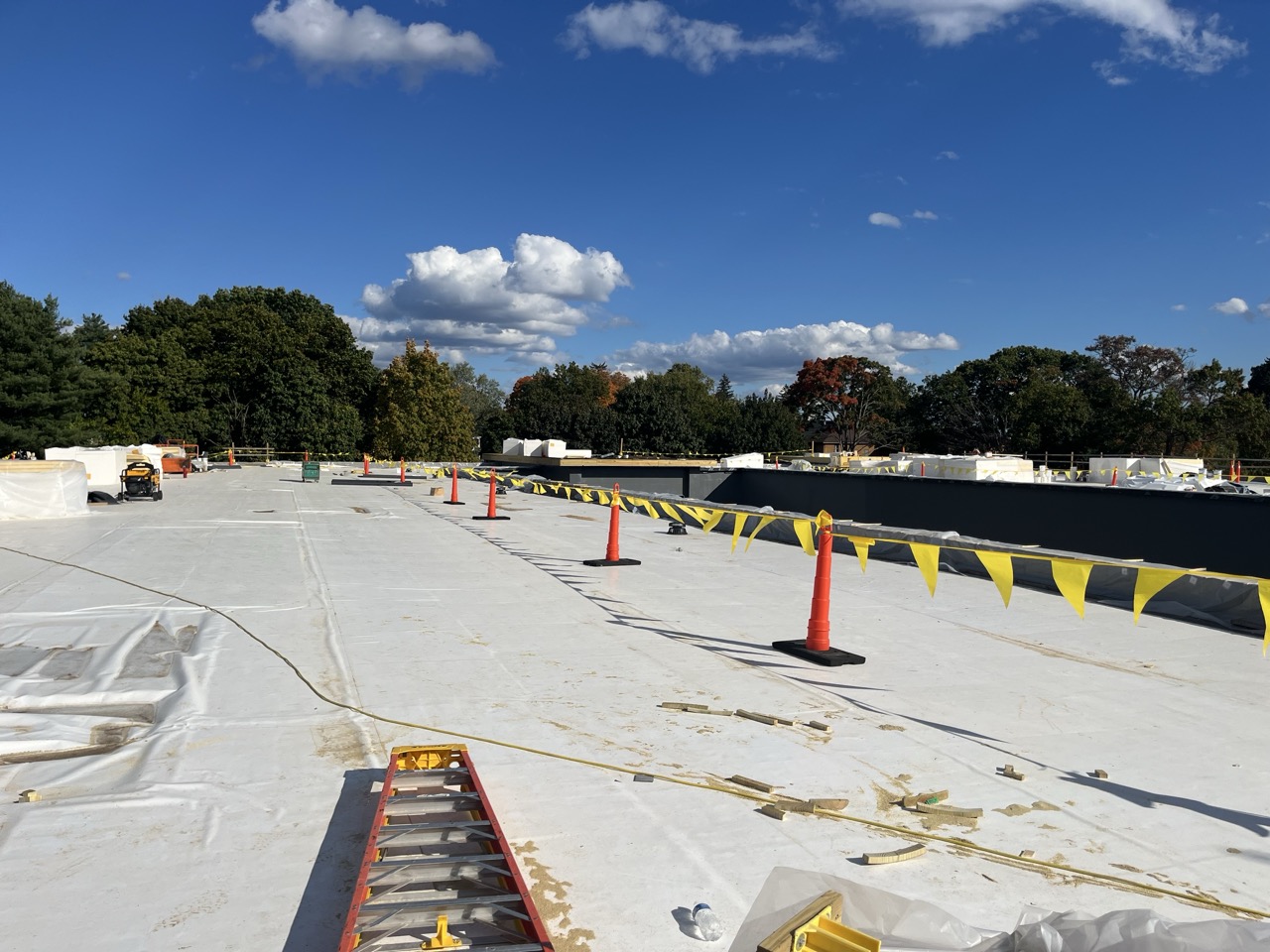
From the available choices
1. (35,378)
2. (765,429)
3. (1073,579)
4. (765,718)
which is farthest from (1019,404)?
(765,718)

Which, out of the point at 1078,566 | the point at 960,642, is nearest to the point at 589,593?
the point at 960,642

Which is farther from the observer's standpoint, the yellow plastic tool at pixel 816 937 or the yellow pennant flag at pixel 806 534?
the yellow pennant flag at pixel 806 534

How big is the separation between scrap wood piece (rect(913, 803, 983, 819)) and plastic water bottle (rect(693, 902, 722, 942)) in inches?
68.2

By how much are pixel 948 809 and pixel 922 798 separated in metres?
0.17

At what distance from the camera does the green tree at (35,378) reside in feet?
146

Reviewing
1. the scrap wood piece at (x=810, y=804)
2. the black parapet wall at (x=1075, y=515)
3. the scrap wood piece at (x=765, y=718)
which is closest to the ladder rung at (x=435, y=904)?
the scrap wood piece at (x=810, y=804)

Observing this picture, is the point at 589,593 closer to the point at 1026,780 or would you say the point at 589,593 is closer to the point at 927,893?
the point at 1026,780

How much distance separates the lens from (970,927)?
3.48 m

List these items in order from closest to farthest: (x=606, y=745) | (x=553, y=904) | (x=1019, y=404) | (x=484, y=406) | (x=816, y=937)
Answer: (x=816, y=937)
(x=553, y=904)
(x=606, y=745)
(x=1019, y=404)
(x=484, y=406)

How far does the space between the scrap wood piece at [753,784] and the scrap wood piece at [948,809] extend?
781mm

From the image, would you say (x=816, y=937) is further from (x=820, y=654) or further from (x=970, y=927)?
(x=820, y=654)

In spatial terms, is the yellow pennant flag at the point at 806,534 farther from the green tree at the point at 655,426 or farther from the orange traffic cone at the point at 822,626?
the green tree at the point at 655,426

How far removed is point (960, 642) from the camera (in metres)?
8.99

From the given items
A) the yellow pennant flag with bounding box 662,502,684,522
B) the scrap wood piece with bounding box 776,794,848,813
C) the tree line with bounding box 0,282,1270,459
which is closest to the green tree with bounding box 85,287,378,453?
the tree line with bounding box 0,282,1270,459
